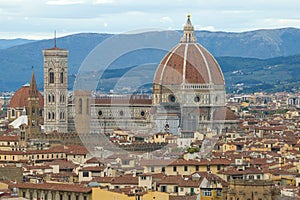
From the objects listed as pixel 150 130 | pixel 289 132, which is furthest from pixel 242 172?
pixel 150 130

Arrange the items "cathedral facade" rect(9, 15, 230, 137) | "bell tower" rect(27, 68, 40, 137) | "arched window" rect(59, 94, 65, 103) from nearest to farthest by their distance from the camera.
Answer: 1. "bell tower" rect(27, 68, 40, 137)
2. "cathedral facade" rect(9, 15, 230, 137)
3. "arched window" rect(59, 94, 65, 103)

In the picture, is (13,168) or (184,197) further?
(13,168)

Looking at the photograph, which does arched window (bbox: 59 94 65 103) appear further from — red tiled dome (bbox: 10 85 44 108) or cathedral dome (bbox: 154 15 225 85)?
cathedral dome (bbox: 154 15 225 85)

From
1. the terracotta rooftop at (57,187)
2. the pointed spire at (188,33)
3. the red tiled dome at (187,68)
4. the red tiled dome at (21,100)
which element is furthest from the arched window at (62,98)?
the terracotta rooftop at (57,187)

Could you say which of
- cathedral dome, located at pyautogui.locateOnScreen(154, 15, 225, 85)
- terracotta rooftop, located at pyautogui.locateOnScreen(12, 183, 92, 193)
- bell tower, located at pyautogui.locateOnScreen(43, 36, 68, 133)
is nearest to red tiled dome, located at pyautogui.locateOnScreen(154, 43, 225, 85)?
cathedral dome, located at pyautogui.locateOnScreen(154, 15, 225, 85)

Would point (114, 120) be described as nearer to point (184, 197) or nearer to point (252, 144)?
point (252, 144)

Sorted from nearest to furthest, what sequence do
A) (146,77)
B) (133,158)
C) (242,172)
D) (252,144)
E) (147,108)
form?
(242,172) → (133,158) → (252,144) → (147,108) → (146,77)

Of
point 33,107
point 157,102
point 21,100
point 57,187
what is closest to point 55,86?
point 33,107
